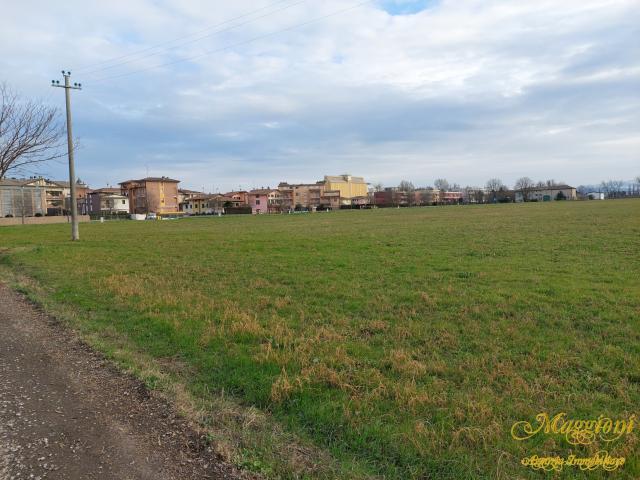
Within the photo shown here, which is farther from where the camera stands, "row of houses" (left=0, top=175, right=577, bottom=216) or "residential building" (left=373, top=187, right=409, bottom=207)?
"residential building" (left=373, top=187, right=409, bottom=207)

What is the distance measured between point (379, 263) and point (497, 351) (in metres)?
8.82

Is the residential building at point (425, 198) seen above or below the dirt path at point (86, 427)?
above

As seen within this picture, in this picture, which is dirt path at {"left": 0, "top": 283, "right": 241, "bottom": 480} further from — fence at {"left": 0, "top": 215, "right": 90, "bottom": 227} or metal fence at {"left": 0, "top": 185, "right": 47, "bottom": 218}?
metal fence at {"left": 0, "top": 185, "right": 47, "bottom": 218}

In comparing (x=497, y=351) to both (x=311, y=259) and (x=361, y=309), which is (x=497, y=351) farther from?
(x=311, y=259)

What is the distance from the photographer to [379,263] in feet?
49.1

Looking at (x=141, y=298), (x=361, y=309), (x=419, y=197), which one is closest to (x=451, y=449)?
(x=361, y=309)

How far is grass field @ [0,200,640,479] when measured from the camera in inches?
159

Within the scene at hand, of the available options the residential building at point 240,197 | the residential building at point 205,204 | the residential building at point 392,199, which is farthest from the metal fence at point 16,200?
the residential building at point 392,199

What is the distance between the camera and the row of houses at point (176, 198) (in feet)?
322

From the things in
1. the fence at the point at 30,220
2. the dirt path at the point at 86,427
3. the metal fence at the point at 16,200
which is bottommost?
the dirt path at the point at 86,427

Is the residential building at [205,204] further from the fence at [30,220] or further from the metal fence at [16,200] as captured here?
the fence at [30,220]

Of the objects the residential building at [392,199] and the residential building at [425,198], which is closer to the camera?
the residential building at [392,199]

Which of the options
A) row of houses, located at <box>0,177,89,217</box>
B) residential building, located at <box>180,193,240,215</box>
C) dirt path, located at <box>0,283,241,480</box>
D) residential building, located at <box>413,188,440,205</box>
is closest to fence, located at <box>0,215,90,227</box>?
row of houses, located at <box>0,177,89,217</box>

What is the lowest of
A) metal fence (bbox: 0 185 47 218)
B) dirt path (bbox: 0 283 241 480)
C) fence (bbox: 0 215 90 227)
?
dirt path (bbox: 0 283 241 480)
